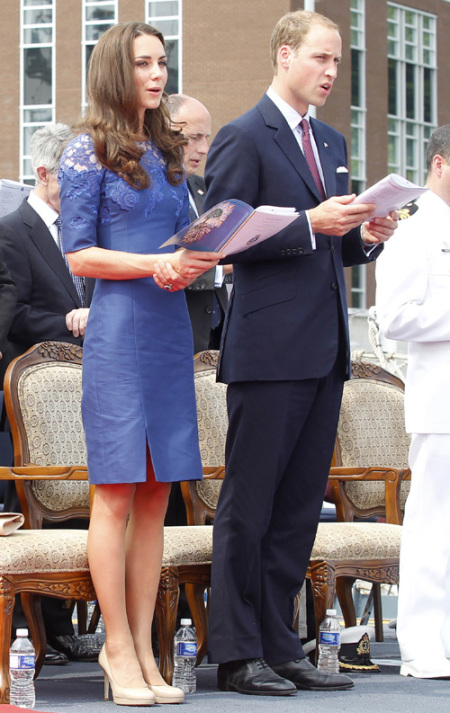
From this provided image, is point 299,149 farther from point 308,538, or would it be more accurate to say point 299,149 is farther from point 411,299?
point 308,538

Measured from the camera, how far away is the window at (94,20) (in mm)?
37250

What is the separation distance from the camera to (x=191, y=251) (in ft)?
11.6

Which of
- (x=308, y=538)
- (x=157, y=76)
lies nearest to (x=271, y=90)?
(x=157, y=76)

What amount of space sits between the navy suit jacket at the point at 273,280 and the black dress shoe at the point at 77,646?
5.17ft

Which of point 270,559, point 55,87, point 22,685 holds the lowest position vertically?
point 22,685

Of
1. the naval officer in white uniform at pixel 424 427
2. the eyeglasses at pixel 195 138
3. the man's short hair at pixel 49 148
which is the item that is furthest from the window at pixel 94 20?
the naval officer in white uniform at pixel 424 427

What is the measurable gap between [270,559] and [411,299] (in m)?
1.03

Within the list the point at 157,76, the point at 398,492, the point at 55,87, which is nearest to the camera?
the point at 157,76

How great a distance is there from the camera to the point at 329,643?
4.39 metres

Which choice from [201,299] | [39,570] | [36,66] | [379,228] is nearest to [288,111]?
[379,228]

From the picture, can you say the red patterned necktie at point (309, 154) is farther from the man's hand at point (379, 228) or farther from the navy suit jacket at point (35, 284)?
the navy suit jacket at point (35, 284)

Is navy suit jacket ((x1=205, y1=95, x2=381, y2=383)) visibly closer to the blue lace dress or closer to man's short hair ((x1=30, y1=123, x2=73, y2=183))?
the blue lace dress

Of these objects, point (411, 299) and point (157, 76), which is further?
point (411, 299)

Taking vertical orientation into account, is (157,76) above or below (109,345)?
above
